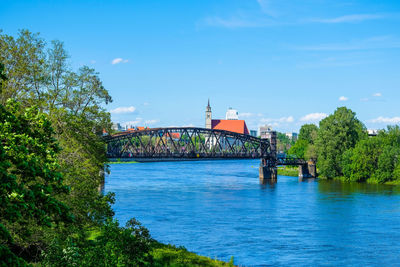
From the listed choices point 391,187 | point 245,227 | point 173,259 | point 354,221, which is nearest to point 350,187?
point 391,187

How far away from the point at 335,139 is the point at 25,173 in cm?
8200

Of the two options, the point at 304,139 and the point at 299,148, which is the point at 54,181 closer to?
the point at 299,148

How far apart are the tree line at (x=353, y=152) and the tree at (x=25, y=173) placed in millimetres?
70700

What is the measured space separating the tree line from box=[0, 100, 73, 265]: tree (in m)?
70.7

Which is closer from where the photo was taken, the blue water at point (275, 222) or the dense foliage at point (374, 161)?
the blue water at point (275, 222)

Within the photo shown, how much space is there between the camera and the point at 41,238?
2025 centimetres

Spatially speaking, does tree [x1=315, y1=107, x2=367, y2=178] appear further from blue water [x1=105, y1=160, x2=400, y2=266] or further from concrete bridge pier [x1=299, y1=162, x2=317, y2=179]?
blue water [x1=105, y1=160, x2=400, y2=266]

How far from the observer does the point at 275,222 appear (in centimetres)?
4259

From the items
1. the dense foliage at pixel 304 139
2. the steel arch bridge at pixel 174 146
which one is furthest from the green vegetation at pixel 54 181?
the dense foliage at pixel 304 139

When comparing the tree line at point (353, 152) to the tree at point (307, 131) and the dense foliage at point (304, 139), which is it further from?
the tree at point (307, 131)

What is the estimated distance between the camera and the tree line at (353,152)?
261 feet

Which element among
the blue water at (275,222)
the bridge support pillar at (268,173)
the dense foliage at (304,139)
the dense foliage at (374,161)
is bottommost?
the blue water at (275,222)

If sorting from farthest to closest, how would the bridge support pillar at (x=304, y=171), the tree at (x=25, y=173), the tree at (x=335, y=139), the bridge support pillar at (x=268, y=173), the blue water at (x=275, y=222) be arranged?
the bridge support pillar at (x=304, y=171)
the bridge support pillar at (x=268, y=173)
the tree at (x=335, y=139)
the blue water at (x=275, y=222)
the tree at (x=25, y=173)

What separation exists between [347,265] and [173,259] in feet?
34.3
